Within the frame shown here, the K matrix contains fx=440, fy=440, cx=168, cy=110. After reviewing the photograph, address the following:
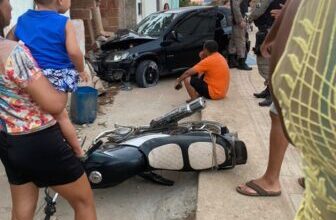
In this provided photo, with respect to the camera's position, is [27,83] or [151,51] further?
[151,51]

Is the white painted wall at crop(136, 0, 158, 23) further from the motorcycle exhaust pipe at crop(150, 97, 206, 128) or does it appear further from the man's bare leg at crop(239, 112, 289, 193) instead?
the man's bare leg at crop(239, 112, 289, 193)

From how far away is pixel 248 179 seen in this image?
12.3ft

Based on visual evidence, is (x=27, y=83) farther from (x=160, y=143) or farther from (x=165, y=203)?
(x=165, y=203)

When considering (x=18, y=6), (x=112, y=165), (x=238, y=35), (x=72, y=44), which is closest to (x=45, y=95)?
(x=72, y=44)

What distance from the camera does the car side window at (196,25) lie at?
29.8 ft

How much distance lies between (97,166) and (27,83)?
1627mm

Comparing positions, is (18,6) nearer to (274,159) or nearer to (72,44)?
(72,44)

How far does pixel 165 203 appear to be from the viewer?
3838 millimetres

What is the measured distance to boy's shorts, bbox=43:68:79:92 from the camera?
9.16 ft

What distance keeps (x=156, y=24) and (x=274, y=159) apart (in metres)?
6.40

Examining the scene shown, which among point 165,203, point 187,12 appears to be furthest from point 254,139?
point 187,12

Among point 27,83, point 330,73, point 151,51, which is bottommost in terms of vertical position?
point 151,51

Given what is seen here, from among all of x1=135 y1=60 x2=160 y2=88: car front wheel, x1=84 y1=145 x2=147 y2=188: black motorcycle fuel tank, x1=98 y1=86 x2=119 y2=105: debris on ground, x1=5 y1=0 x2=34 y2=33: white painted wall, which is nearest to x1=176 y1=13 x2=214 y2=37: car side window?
x1=135 y1=60 x2=160 y2=88: car front wheel

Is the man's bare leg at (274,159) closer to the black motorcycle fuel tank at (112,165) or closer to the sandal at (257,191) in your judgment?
the sandal at (257,191)
